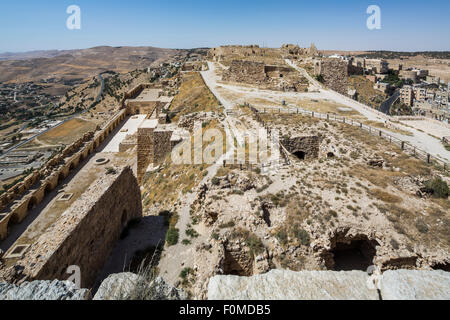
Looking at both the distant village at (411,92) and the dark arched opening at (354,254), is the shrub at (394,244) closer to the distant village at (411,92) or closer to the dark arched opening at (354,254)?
the dark arched opening at (354,254)

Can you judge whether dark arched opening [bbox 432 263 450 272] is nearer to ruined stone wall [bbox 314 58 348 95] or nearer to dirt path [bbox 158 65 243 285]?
dirt path [bbox 158 65 243 285]

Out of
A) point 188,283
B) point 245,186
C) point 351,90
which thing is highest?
point 351,90

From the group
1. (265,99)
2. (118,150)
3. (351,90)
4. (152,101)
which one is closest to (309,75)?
(351,90)

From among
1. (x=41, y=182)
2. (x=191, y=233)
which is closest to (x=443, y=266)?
(x=191, y=233)

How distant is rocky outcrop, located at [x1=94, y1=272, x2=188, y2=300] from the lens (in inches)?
130

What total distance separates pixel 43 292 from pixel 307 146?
1710 cm

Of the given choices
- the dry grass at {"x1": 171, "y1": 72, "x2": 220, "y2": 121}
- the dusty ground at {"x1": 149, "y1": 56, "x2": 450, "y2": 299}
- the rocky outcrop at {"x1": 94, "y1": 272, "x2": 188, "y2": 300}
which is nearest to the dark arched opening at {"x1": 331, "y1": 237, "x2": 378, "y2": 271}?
the dusty ground at {"x1": 149, "y1": 56, "x2": 450, "y2": 299}

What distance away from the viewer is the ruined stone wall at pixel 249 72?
3516 cm

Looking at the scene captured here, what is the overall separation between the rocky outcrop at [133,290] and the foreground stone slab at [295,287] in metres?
0.72

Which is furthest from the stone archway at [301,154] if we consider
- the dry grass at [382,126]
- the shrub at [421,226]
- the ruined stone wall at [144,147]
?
the ruined stone wall at [144,147]

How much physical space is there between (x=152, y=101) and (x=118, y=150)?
48.8 feet

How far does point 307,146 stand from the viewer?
1783 cm

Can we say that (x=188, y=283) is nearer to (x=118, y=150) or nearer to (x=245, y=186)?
(x=245, y=186)
